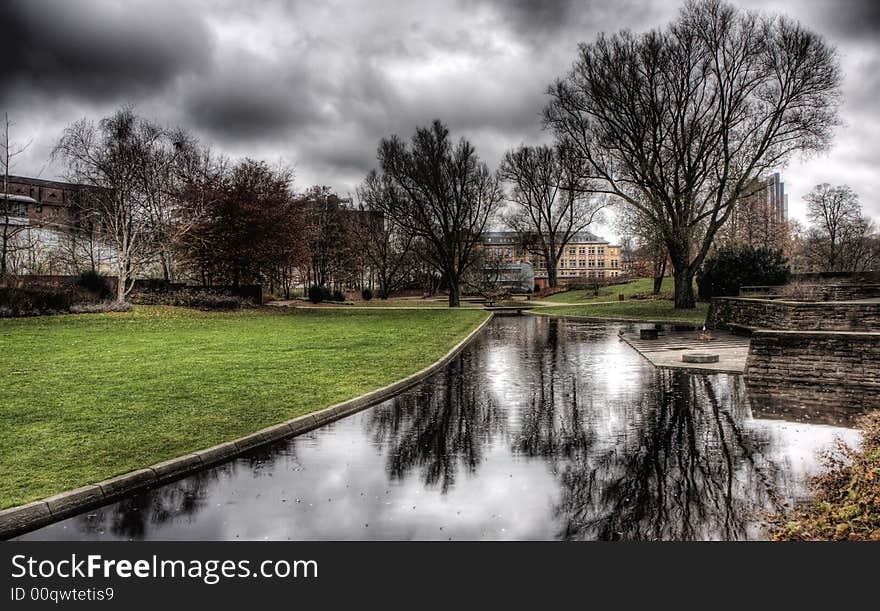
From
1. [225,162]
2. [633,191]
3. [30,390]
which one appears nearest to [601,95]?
[633,191]

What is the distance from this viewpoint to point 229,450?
659 cm

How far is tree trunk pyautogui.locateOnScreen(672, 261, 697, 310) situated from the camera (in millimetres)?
31281

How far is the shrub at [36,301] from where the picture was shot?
77.3ft

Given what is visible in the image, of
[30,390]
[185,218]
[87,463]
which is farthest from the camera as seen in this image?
[185,218]

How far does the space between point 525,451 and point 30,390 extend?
8.31m

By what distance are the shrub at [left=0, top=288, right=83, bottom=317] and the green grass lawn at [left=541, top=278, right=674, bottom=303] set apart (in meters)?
40.4

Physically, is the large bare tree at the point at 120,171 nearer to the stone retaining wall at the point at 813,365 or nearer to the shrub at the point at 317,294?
the shrub at the point at 317,294

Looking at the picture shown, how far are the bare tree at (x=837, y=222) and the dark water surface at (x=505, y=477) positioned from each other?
2302 inches

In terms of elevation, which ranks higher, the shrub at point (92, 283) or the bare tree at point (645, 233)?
the bare tree at point (645, 233)

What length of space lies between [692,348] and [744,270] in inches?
698

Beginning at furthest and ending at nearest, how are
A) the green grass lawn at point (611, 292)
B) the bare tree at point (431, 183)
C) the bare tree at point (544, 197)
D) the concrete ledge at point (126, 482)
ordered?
1. the bare tree at point (544, 197)
2. the green grass lawn at point (611, 292)
3. the bare tree at point (431, 183)
4. the concrete ledge at point (126, 482)

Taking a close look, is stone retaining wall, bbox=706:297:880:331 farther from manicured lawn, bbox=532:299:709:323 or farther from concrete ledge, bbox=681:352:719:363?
manicured lawn, bbox=532:299:709:323

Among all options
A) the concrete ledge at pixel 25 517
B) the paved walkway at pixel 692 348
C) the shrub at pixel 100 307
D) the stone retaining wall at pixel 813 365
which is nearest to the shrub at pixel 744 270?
the paved walkway at pixel 692 348

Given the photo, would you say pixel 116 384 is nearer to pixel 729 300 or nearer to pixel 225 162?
pixel 729 300
